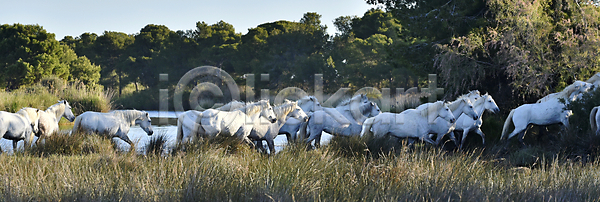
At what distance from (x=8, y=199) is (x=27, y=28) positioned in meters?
30.6

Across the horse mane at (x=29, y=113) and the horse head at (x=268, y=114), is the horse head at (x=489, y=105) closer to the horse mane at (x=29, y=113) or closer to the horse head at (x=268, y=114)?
the horse head at (x=268, y=114)

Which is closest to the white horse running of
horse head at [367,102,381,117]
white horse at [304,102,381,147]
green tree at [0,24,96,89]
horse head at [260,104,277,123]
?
horse head at [367,102,381,117]

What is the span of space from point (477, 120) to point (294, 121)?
3584mm

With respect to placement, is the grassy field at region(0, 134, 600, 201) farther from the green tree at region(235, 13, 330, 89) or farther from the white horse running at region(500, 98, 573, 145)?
the green tree at region(235, 13, 330, 89)

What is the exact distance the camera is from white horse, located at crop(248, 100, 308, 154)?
8.30 metres

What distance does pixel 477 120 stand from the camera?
30.2 feet

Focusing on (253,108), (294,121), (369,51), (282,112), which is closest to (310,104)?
(294,121)

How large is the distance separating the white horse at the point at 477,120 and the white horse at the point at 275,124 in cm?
322

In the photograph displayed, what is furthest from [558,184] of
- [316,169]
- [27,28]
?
[27,28]

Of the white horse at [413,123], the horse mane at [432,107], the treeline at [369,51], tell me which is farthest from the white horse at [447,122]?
the treeline at [369,51]

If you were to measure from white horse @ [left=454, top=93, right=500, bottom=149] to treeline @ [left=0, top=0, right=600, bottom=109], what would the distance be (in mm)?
2588

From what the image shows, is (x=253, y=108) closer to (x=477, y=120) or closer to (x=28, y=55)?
(x=477, y=120)

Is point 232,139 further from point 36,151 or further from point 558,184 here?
point 558,184

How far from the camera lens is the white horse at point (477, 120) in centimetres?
912
